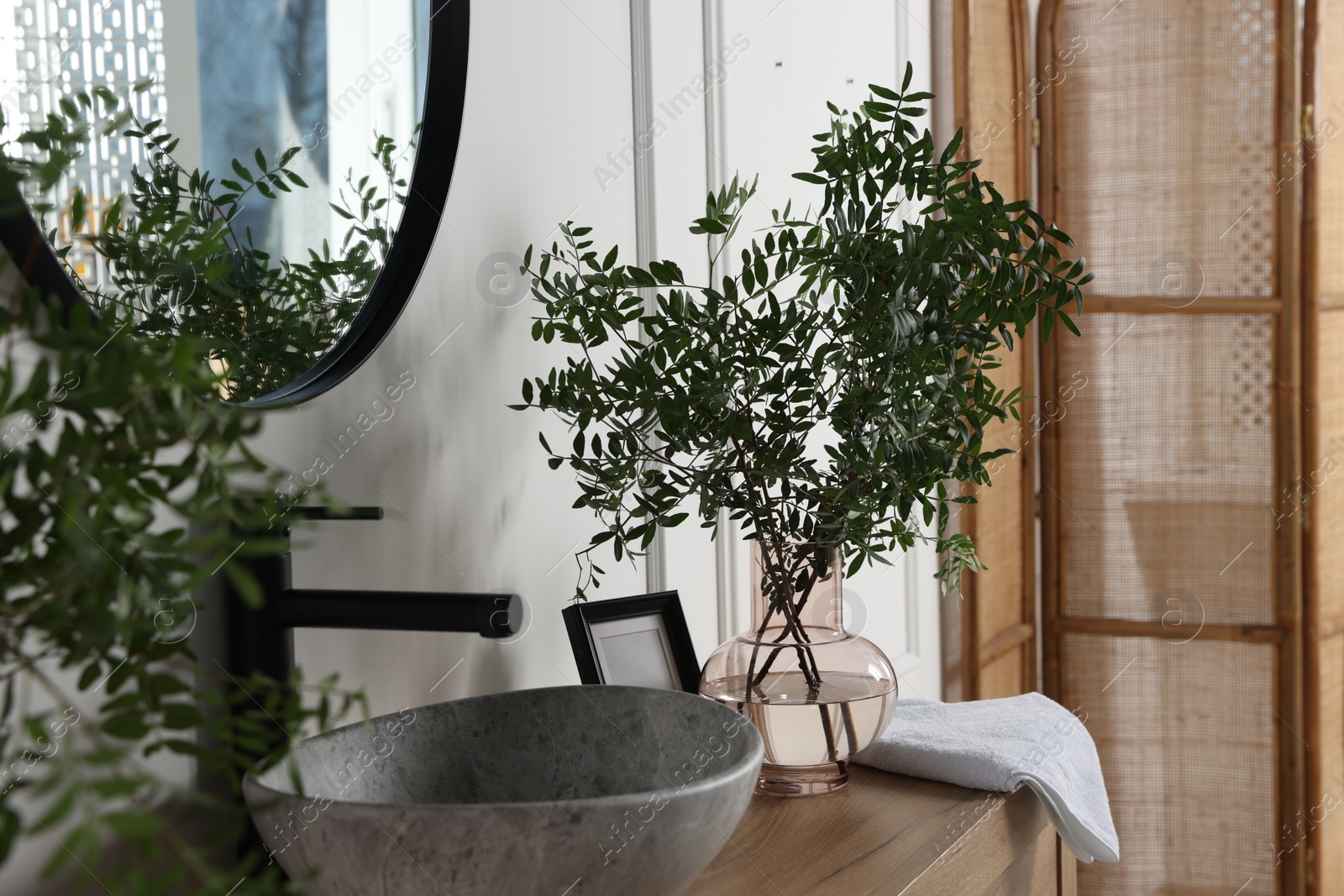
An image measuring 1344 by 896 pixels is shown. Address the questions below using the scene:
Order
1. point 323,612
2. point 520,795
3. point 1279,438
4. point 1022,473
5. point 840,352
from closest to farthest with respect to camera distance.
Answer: point 323,612 < point 520,795 < point 840,352 < point 1279,438 < point 1022,473

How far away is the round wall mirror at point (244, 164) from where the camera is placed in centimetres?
68

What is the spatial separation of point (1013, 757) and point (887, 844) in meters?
0.20

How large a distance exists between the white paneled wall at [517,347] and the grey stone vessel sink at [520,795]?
0.39ft

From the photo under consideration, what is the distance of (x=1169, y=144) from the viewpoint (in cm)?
210

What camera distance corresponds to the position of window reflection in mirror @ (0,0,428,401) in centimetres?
69

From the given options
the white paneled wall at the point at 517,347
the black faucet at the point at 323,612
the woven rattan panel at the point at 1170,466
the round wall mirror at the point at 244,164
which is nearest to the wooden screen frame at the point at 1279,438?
the woven rattan panel at the point at 1170,466

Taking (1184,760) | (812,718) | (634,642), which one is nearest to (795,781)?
(812,718)

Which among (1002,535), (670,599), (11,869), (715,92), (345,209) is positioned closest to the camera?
(11,869)

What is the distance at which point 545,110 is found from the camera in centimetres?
113

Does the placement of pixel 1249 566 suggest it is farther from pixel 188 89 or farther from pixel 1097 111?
pixel 188 89

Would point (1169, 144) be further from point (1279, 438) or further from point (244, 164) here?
point (244, 164)

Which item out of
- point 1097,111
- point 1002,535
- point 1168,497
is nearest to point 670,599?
point 1002,535

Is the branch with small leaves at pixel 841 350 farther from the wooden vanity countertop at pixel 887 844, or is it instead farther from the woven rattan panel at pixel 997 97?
the woven rattan panel at pixel 997 97

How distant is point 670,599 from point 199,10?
0.64 metres
